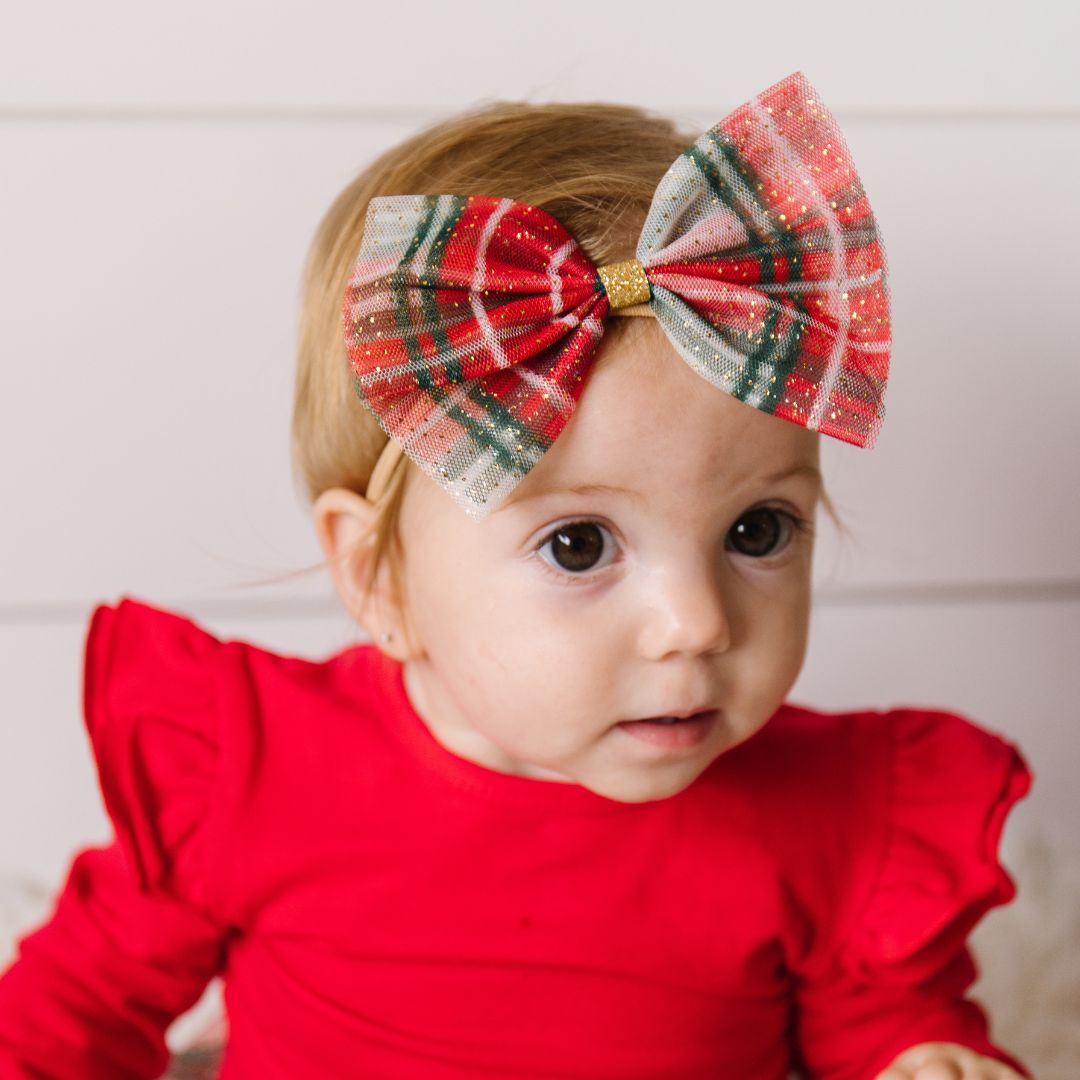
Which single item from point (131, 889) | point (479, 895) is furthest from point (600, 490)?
point (131, 889)

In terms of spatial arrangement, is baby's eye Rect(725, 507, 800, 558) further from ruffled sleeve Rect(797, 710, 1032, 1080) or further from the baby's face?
ruffled sleeve Rect(797, 710, 1032, 1080)

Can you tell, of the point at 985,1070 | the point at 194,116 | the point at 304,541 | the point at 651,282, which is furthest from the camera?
the point at 304,541

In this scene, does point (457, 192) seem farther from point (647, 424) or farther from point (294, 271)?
point (294, 271)

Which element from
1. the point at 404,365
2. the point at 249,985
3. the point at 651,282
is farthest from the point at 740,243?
the point at 249,985

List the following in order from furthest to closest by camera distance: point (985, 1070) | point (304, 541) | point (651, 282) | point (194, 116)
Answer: point (304, 541)
point (194, 116)
point (985, 1070)
point (651, 282)

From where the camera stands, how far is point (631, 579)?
2.26 feet

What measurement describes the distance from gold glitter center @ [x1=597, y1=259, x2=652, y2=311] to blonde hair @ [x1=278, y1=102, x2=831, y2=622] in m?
0.02

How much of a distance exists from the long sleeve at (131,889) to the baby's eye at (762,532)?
305mm

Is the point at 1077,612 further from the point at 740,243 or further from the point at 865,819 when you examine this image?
the point at 740,243

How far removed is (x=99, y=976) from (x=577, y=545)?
0.36m

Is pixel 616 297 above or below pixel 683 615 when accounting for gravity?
above

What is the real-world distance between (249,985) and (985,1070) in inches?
15.3

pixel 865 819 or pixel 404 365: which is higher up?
pixel 404 365

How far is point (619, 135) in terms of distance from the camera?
0.75 m
